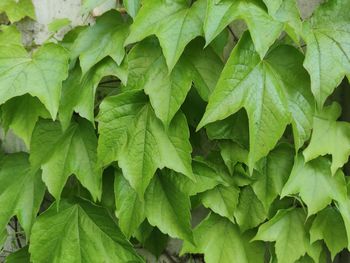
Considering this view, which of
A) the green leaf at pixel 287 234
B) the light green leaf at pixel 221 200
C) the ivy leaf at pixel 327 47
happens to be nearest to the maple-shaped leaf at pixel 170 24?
the ivy leaf at pixel 327 47

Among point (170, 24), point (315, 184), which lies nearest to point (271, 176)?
point (315, 184)

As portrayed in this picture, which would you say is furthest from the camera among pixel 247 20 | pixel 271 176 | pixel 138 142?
pixel 271 176

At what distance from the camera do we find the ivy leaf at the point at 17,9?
1.11 metres

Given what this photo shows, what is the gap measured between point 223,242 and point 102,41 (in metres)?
0.57

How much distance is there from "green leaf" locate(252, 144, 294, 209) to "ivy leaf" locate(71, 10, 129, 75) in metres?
0.42

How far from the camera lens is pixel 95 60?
988 millimetres

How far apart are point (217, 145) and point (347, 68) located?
36 cm

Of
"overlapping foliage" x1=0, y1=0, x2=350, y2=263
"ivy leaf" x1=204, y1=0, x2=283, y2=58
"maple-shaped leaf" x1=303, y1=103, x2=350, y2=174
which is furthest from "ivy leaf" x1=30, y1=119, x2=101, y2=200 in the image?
"maple-shaped leaf" x1=303, y1=103, x2=350, y2=174

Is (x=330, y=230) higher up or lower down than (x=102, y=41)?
lower down

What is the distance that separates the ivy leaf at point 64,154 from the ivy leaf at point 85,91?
61 millimetres

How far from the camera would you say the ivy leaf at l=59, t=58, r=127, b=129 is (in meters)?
0.97

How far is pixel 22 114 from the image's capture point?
39.6 inches

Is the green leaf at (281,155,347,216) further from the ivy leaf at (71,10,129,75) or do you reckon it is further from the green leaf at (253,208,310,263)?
the ivy leaf at (71,10,129,75)

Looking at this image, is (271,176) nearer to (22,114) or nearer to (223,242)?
(223,242)
